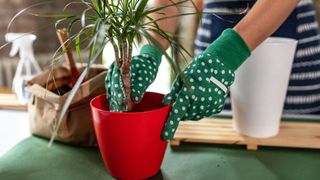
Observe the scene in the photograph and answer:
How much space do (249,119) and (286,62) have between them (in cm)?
13

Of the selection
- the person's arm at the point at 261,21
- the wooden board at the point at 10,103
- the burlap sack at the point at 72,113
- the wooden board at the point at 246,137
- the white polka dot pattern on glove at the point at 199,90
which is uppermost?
the person's arm at the point at 261,21

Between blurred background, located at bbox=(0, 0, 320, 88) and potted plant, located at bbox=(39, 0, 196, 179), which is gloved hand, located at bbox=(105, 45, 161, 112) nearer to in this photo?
potted plant, located at bbox=(39, 0, 196, 179)

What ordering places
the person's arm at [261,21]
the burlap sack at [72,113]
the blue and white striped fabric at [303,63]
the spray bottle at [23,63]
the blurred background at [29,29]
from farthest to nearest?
1. the blurred background at [29,29]
2. the spray bottle at [23,63]
3. the blue and white striped fabric at [303,63]
4. the burlap sack at [72,113]
5. the person's arm at [261,21]

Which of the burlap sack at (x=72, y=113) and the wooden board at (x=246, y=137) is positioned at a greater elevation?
the burlap sack at (x=72, y=113)

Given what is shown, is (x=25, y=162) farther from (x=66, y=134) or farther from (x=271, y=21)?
(x=271, y=21)

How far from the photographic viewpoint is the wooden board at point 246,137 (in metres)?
0.66

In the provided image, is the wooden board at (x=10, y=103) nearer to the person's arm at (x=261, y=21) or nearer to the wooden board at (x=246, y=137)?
the wooden board at (x=246, y=137)

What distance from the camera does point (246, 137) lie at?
684 millimetres

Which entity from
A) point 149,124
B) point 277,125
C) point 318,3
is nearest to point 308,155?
point 277,125

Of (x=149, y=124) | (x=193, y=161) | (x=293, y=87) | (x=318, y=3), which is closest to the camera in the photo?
(x=149, y=124)

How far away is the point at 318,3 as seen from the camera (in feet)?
3.44

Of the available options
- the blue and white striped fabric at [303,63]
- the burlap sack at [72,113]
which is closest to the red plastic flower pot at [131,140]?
the burlap sack at [72,113]

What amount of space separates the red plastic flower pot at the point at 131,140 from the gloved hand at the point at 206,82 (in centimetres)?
2

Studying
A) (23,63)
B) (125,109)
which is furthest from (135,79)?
(23,63)
